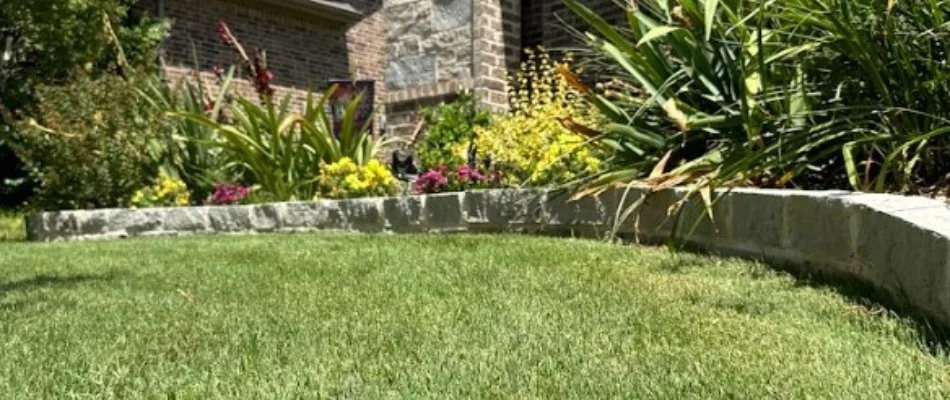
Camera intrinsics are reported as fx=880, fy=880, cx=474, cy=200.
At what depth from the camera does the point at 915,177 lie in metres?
3.53

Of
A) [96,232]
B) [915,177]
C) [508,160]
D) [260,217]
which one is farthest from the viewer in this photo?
[96,232]

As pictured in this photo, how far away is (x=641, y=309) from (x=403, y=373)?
1.02m

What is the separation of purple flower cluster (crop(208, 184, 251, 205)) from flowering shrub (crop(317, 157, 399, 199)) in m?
0.86

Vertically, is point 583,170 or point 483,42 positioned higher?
point 483,42

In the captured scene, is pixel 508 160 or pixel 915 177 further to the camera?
pixel 508 160

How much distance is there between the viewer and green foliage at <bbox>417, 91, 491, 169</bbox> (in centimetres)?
784

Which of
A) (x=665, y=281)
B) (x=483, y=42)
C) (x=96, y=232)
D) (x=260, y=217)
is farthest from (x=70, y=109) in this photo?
(x=665, y=281)

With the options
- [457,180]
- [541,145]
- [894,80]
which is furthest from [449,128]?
[894,80]

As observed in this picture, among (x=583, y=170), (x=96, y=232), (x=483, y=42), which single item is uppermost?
(x=483, y=42)

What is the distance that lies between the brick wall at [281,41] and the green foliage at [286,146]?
7.19m

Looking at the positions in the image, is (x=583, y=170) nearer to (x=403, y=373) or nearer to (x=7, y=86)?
(x=403, y=373)

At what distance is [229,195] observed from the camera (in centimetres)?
791

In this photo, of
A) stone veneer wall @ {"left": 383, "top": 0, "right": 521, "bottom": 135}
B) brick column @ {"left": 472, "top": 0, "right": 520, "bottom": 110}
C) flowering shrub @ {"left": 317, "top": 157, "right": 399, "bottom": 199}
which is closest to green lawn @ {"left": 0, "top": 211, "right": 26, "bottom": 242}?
flowering shrub @ {"left": 317, "top": 157, "right": 399, "bottom": 199}

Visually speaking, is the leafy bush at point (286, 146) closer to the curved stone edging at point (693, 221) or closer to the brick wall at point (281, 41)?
the curved stone edging at point (693, 221)
